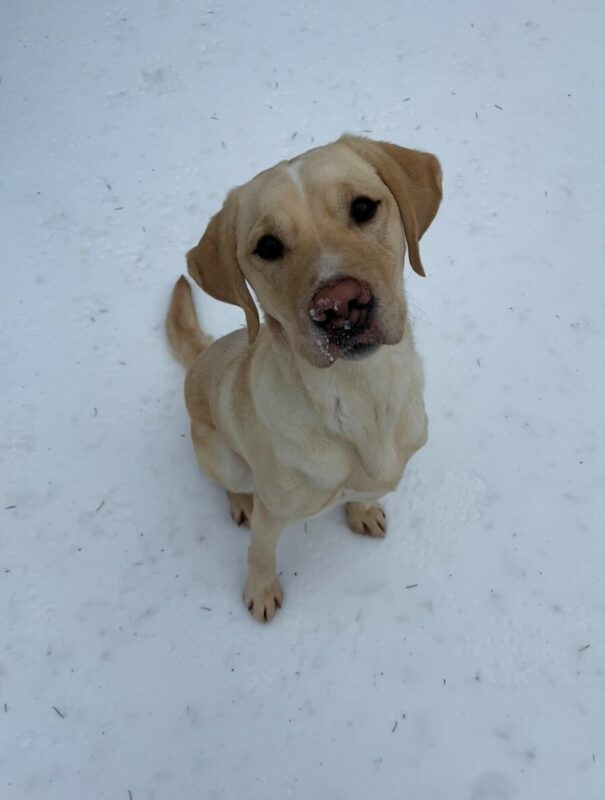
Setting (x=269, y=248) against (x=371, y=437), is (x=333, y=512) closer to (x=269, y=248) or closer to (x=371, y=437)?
(x=371, y=437)

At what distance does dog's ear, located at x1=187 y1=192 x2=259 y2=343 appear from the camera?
2.12 metres

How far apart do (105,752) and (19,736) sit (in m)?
0.34

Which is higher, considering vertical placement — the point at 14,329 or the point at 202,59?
the point at 202,59

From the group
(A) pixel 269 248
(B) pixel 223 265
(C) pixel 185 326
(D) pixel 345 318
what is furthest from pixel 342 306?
(C) pixel 185 326

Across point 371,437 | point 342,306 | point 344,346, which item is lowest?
point 371,437

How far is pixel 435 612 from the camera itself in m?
2.82

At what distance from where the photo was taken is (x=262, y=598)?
2805 millimetres

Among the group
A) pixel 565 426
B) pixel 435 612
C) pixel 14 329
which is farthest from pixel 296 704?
pixel 14 329

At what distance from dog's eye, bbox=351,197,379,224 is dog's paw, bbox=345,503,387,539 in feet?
4.33

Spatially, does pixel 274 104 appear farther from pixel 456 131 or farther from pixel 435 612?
pixel 435 612

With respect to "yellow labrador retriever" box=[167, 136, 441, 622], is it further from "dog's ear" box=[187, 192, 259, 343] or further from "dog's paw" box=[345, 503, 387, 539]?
"dog's paw" box=[345, 503, 387, 539]

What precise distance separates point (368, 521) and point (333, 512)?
6.8 inches

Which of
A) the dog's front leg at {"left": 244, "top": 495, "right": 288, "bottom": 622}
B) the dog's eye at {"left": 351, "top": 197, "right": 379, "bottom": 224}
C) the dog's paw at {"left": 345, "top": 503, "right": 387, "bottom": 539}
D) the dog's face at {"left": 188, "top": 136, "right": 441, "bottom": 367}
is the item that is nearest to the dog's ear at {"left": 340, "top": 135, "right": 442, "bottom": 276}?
the dog's face at {"left": 188, "top": 136, "right": 441, "bottom": 367}

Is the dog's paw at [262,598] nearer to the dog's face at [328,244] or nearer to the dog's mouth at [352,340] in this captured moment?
the dog's face at [328,244]
